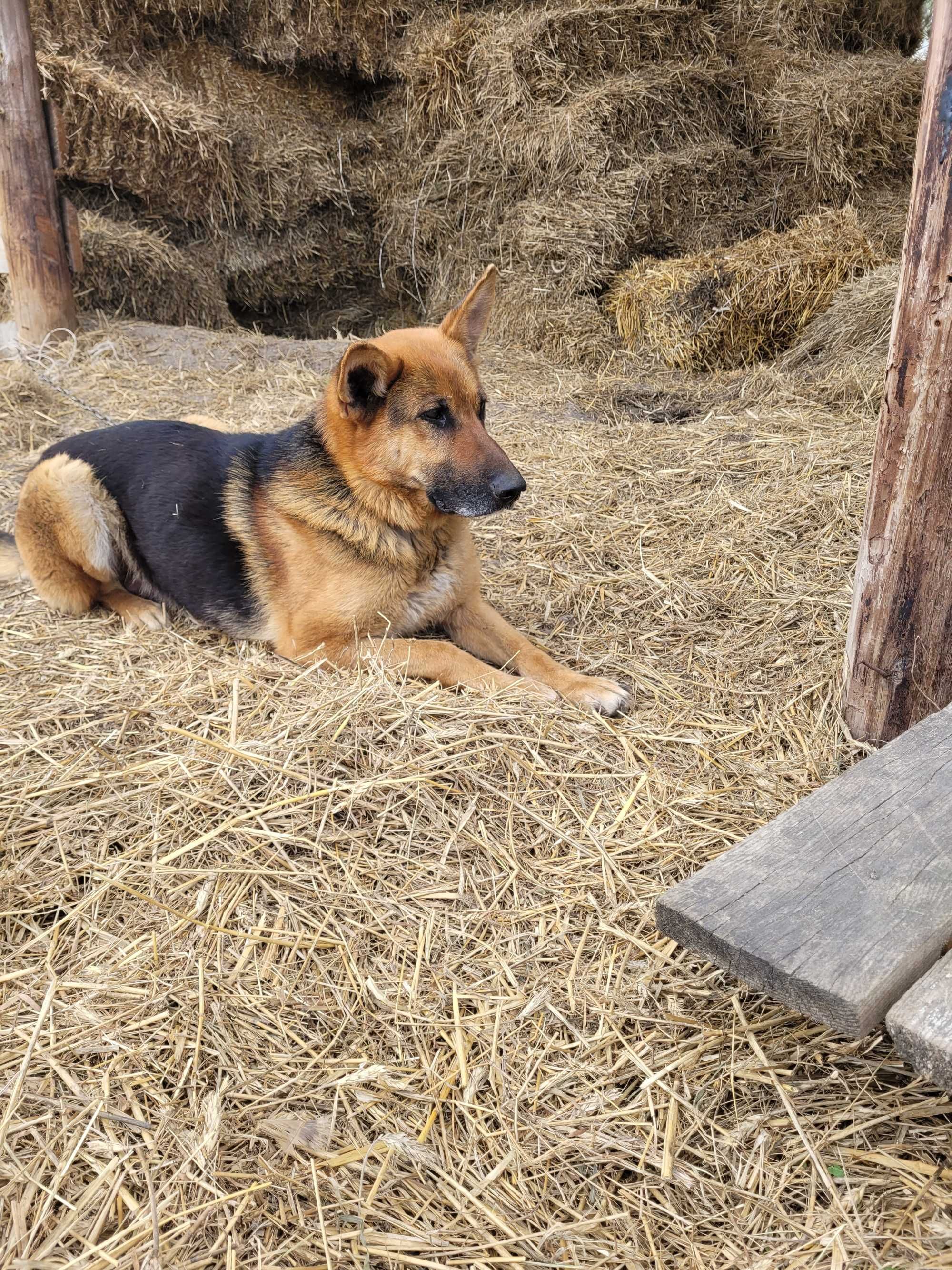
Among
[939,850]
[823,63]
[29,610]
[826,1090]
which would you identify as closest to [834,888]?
[939,850]

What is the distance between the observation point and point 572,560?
4.57m

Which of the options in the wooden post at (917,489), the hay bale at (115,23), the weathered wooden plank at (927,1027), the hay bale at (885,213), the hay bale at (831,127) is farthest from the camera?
the hay bale at (831,127)

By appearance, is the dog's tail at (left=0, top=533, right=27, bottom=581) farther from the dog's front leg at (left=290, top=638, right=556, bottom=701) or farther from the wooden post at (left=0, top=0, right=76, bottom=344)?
the wooden post at (left=0, top=0, right=76, bottom=344)

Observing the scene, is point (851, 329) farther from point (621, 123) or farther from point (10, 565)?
point (10, 565)

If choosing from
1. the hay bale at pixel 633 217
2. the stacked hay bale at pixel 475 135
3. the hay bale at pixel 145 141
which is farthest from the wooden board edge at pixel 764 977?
the hay bale at pixel 145 141

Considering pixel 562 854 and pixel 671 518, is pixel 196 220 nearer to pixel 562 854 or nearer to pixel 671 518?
pixel 671 518

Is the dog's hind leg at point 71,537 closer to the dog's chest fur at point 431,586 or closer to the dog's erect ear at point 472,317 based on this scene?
the dog's chest fur at point 431,586

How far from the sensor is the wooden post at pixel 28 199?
690cm

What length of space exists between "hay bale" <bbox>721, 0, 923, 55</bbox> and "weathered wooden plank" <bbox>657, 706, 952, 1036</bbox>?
9682mm

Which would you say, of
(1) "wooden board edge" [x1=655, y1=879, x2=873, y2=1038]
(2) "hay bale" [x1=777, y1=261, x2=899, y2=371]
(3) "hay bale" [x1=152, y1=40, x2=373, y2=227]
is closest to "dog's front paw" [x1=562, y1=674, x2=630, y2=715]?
(1) "wooden board edge" [x1=655, y1=879, x2=873, y2=1038]

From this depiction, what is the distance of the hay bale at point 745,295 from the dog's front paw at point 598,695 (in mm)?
5119

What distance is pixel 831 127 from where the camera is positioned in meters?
8.88

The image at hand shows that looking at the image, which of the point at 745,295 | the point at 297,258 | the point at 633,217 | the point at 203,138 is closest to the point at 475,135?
the point at 633,217

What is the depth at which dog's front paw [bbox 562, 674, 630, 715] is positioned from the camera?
3.29 meters
